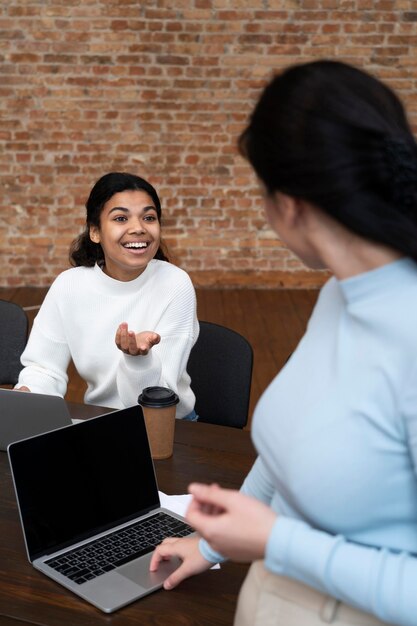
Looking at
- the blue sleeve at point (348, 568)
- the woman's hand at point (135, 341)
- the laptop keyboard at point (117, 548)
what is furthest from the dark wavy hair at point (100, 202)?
the blue sleeve at point (348, 568)

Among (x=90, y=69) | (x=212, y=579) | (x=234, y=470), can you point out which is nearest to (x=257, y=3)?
(x=90, y=69)

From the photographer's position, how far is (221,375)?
8.27 feet

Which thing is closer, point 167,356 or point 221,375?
point 167,356

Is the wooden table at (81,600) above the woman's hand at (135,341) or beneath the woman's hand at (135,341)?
beneath

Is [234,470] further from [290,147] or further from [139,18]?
[139,18]

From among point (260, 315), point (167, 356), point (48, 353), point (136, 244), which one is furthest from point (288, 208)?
point (260, 315)

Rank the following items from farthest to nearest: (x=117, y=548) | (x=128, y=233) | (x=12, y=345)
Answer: (x=12, y=345)
(x=128, y=233)
(x=117, y=548)

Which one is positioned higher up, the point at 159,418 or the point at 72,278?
the point at 72,278

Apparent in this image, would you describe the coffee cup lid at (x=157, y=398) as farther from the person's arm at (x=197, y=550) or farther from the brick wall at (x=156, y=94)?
the brick wall at (x=156, y=94)

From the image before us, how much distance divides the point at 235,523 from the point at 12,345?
1.94m

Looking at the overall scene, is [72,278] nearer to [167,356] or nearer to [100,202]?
[100,202]

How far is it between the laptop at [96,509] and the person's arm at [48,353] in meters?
0.84

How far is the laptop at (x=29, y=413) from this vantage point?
175 centimetres

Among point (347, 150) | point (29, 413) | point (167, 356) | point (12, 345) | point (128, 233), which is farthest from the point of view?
point (12, 345)
